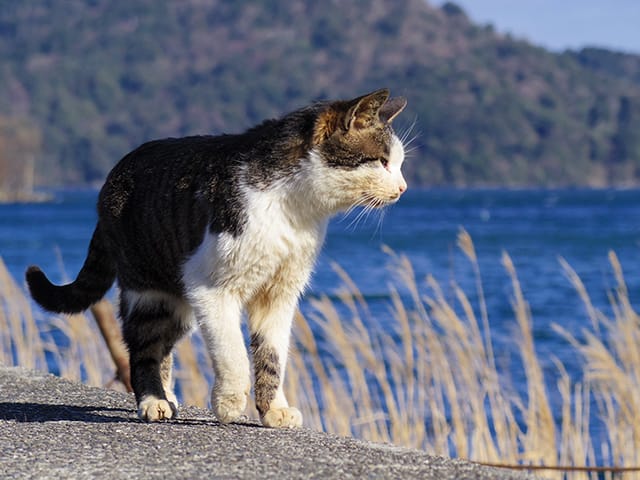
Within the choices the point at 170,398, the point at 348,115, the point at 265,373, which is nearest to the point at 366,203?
the point at 348,115

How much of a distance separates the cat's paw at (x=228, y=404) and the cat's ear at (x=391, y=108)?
48.4 inches

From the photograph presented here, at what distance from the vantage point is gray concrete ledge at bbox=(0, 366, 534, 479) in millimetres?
3057

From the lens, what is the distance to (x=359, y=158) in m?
3.95

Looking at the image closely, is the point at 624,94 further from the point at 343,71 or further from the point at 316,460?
the point at 316,460

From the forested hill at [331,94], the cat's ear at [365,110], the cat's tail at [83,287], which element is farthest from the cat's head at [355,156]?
the forested hill at [331,94]

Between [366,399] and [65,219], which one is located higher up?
[366,399]

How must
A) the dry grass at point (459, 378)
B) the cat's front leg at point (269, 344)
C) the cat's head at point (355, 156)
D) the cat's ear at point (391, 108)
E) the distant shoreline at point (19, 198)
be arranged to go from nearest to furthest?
the cat's head at point (355, 156) → the cat's front leg at point (269, 344) → the cat's ear at point (391, 108) → the dry grass at point (459, 378) → the distant shoreline at point (19, 198)

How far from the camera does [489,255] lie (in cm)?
3453

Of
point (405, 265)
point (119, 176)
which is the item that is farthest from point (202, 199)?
point (405, 265)

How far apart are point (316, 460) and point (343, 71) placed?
124m

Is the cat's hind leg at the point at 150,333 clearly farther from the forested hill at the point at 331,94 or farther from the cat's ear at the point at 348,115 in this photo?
the forested hill at the point at 331,94

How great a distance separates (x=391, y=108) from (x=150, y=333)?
52.3 inches

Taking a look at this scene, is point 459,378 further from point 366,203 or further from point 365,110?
point 365,110

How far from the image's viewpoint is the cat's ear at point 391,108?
4.20 metres
